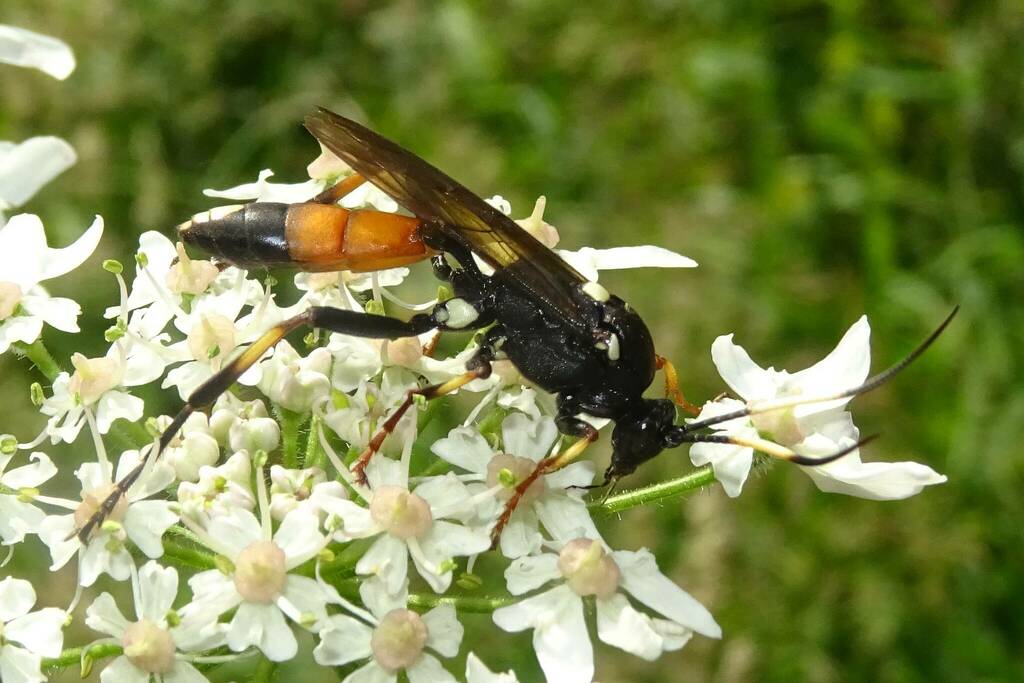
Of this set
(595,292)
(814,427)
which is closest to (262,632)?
(595,292)

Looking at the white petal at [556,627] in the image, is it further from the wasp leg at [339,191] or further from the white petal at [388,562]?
the wasp leg at [339,191]

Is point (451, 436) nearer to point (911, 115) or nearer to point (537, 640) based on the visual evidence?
point (537, 640)

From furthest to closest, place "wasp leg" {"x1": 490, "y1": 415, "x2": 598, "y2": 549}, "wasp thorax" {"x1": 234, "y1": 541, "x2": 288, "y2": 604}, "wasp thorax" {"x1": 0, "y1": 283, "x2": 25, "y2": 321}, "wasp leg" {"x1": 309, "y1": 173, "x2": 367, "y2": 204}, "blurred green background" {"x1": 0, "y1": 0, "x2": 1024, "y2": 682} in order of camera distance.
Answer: "blurred green background" {"x1": 0, "y1": 0, "x2": 1024, "y2": 682}
"wasp leg" {"x1": 309, "y1": 173, "x2": 367, "y2": 204}
"wasp thorax" {"x1": 0, "y1": 283, "x2": 25, "y2": 321}
"wasp leg" {"x1": 490, "y1": 415, "x2": 598, "y2": 549}
"wasp thorax" {"x1": 234, "y1": 541, "x2": 288, "y2": 604}

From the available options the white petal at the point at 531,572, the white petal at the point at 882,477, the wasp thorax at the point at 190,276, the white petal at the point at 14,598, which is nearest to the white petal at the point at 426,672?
the white petal at the point at 531,572

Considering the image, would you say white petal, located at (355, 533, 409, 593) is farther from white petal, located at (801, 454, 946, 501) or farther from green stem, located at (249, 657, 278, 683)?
white petal, located at (801, 454, 946, 501)

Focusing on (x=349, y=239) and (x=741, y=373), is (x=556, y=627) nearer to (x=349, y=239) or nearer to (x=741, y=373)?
(x=741, y=373)

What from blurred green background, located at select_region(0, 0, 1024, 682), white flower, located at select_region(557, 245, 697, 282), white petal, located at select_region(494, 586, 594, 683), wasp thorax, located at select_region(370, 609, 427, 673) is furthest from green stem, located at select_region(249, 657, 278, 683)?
blurred green background, located at select_region(0, 0, 1024, 682)
